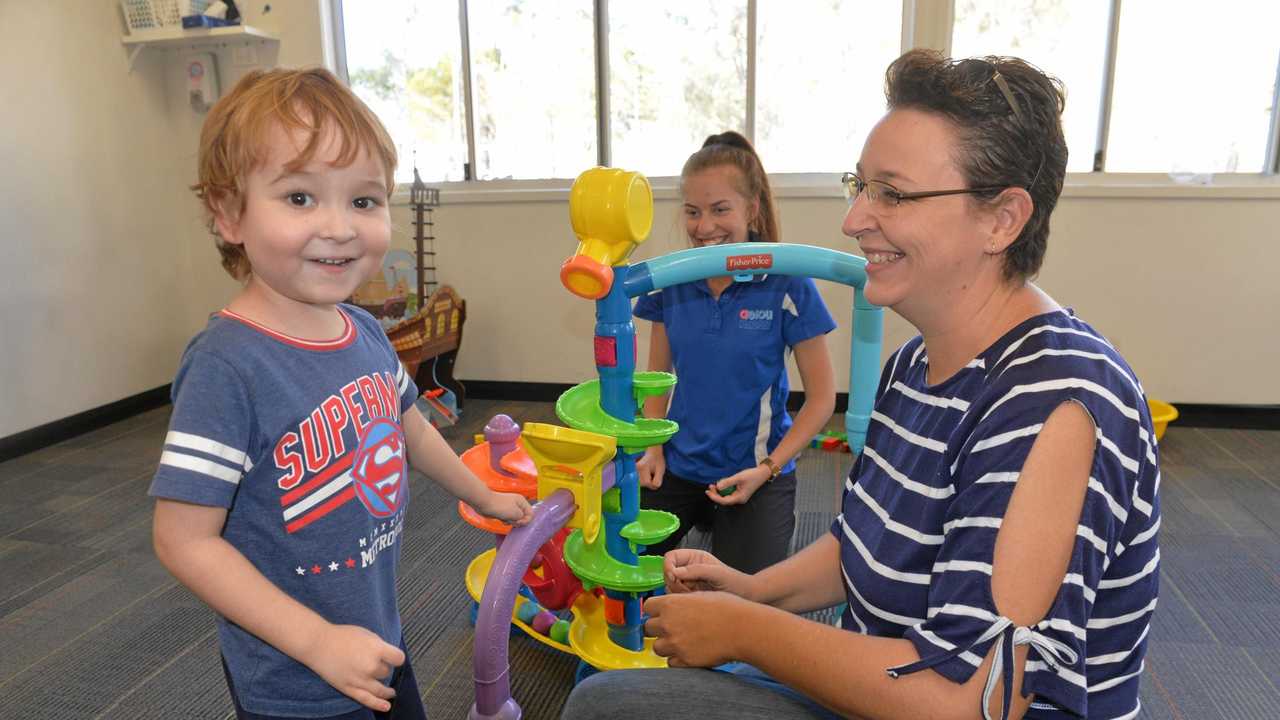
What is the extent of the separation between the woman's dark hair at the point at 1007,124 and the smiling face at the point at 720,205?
0.82m

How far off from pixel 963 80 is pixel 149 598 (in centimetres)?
223

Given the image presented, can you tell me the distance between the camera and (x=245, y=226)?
2.84 ft

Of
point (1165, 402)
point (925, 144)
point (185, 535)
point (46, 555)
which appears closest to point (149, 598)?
point (46, 555)

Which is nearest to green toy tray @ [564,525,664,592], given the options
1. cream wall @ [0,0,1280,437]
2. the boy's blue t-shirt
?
the boy's blue t-shirt

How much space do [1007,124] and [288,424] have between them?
31.9 inches

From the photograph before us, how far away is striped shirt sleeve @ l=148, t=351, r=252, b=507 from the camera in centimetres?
77

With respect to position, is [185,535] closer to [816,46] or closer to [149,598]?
[149,598]

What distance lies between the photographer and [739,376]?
1741 mm

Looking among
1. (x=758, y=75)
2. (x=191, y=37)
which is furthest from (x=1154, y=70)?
(x=191, y=37)

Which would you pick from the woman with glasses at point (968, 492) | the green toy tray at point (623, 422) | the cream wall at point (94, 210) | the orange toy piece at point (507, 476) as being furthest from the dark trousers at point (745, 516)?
the cream wall at point (94, 210)

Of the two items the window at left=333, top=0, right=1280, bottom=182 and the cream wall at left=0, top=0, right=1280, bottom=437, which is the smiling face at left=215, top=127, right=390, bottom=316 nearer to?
the cream wall at left=0, top=0, right=1280, bottom=437

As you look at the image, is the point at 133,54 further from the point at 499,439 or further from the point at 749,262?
the point at 749,262

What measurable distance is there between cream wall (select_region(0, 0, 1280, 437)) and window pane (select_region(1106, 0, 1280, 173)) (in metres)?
0.23

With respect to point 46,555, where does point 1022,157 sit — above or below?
above
